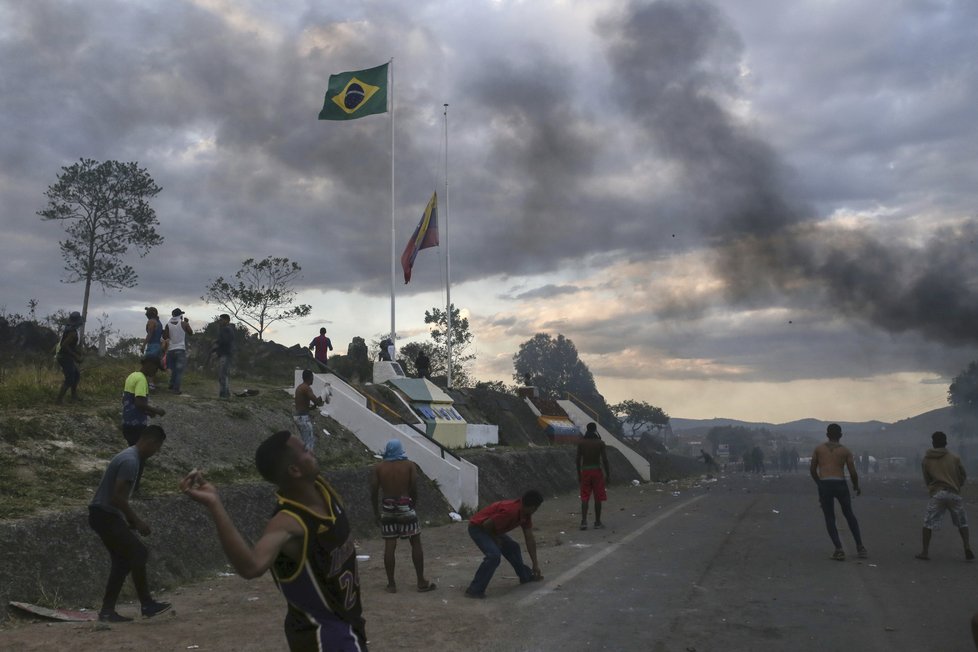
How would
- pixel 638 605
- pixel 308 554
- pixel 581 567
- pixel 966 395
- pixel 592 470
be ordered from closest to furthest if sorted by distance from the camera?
pixel 308 554 → pixel 638 605 → pixel 581 567 → pixel 592 470 → pixel 966 395

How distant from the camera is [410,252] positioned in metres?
30.8

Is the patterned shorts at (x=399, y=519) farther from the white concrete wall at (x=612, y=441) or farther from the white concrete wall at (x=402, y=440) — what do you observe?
the white concrete wall at (x=612, y=441)

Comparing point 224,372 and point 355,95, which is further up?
point 355,95

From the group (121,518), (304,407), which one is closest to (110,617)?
(121,518)

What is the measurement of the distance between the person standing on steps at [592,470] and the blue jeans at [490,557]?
5.98 m

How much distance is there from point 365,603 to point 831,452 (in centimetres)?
671

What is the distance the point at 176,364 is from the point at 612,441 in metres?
29.4

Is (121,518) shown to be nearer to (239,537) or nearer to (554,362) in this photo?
(239,537)

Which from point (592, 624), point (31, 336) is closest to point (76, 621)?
point (592, 624)

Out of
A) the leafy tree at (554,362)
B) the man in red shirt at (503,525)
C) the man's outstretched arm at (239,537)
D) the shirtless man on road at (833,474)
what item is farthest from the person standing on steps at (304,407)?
the leafy tree at (554,362)

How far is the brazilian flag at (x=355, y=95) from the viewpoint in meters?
27.5

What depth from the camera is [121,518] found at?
7660 millimetres

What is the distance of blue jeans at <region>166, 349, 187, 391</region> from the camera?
17.4 m

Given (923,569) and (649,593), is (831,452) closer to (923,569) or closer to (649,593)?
(923,569)
